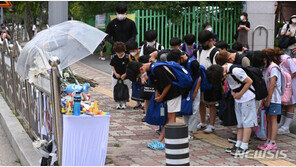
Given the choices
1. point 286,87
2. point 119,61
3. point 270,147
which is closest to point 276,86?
point 286,87

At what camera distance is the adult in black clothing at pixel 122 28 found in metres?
10.2

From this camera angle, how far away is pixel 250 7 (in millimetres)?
16734

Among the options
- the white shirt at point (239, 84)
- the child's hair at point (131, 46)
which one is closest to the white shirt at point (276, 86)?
the white shirt at point (239, 84)

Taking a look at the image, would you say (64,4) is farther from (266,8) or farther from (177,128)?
(266,8)

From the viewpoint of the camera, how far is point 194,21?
1798 centimetres

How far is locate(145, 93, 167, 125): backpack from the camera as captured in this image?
22.1ft

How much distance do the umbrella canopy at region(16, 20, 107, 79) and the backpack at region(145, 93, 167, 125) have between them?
121 cm

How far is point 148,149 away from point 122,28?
412cm

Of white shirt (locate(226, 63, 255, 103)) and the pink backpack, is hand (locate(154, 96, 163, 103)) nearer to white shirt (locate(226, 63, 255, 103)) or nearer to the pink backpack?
white shirt (locate(226, 63, 255, 103))

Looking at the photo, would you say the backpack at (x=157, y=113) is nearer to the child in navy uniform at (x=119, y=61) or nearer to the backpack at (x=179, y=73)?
the backpack at (x=179, y=73)

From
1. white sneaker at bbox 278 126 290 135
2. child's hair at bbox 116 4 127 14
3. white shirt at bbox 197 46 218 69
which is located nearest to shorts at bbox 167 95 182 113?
white shirt at bbox 197 46 218 69

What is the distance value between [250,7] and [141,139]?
1067 cm

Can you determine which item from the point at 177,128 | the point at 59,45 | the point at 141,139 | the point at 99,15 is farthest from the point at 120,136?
the point at 99,15

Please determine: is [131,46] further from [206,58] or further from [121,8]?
[206,58]
